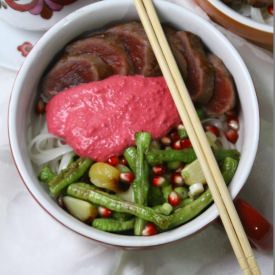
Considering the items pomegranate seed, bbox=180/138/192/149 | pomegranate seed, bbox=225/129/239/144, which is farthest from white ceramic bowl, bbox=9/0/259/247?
pomegranate seed, bbox=180/138/192/149

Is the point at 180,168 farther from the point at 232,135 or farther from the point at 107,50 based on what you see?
the point at 107,50

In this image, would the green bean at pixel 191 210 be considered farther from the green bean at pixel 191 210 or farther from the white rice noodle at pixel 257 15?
the white rice noodle at pixel 257 15

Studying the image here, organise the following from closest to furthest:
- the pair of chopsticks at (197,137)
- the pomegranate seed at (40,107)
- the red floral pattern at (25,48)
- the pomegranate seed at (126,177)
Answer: the pair of chopsticks at (197,137), the pomegranate seed at (126,177), the pomegranate seed at (40,107), the red floral pattern at (25,48)

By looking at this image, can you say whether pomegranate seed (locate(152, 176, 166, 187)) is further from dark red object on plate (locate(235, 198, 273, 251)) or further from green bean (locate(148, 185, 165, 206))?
dark red object on plate (locate(235, 198, 273, 251))

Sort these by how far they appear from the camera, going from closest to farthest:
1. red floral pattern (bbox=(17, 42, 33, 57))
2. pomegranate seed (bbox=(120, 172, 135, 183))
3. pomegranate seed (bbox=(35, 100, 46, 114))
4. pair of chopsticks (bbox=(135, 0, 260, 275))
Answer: pair of chopsticks (bbox=(135, 0, 260, 275)) → pomegranate seed (bbox=(120, 172, 135, 183)) → pomegranate seed (bbox=(35, 100, 46, 114)) → red floral pattern (bbox=(17, 42, 33, 57))

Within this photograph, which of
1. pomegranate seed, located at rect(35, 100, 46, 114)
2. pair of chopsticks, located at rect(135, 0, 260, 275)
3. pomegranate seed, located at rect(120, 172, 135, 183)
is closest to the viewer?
pair of chopsticks, located at rect(135, 0, 260, 275)

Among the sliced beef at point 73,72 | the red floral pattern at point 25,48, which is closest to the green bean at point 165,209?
the sliced beef at point 73,72

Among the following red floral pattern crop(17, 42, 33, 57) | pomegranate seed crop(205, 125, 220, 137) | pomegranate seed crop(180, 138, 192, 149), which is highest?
red floral pattern crop(17, 42, 33, 57)
